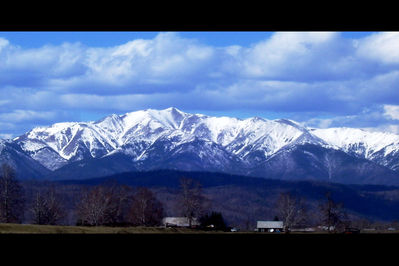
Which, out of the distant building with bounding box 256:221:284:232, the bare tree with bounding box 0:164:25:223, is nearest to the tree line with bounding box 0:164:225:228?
the bare tree with bounding box 0:164:25:223

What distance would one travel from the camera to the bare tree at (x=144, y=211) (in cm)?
8306

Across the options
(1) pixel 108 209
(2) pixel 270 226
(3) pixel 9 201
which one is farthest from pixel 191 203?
(2) pixel 270 226

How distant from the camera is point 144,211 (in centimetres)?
8394

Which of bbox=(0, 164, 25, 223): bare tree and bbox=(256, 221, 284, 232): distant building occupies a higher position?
bbox=(0, 164, 25, 223): bare tree

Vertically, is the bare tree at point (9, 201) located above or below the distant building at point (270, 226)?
above

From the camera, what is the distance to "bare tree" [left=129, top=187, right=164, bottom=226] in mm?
83062

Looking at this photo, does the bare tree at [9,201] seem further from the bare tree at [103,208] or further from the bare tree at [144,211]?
the bare tree at [144,211]

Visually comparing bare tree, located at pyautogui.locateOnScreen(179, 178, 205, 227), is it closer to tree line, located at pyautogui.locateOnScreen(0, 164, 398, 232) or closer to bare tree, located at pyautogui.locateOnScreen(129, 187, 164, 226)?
tree line, located at pyautogui.locateOnScreen(0, 164, 398, 232)

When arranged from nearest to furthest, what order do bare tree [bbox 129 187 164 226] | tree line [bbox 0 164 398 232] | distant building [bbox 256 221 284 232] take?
tree line [bbox 0 164 398 232] < bare tree [bbox 129 187 164 226] < distant building [bbox 256 221 284 232]

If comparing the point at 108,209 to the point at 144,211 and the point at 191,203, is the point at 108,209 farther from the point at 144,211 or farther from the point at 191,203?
the point at 191,203

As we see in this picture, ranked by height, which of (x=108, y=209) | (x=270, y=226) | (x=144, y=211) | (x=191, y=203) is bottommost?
(x=270, y=226)

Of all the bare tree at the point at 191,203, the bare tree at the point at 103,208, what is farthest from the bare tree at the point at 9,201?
the bare tree at the point at 191,203
